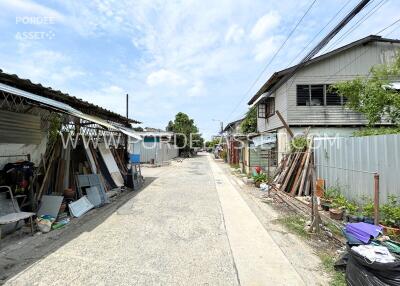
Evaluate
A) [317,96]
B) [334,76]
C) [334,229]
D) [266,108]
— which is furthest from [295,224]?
[266,108]

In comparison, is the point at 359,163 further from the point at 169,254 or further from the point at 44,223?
the point at 44,223

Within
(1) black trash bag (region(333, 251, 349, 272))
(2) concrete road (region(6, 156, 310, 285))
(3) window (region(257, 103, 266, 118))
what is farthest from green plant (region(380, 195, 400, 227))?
(3) window (region(257, 103, 266, 118))

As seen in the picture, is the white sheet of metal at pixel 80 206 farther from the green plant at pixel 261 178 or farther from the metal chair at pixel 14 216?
the green plant at pixel 261 178

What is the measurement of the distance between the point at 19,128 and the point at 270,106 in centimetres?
1502

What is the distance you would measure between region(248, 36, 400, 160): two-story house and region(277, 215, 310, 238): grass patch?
8054 millimetres

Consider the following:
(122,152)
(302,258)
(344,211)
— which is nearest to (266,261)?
(302,258)

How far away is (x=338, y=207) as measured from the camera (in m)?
7.86

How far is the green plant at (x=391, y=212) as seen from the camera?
5930 millimetres

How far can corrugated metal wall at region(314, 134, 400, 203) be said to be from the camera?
6.49 m

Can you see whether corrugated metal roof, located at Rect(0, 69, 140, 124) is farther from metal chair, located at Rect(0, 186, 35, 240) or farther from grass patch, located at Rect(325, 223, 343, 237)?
grass patch, located at Rect(325, 223, 343, 237)

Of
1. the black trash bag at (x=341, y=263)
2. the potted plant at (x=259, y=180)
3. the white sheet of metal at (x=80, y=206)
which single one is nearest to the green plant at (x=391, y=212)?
the black trash bag at (x=341, y=263)

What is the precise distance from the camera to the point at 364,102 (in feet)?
39.6

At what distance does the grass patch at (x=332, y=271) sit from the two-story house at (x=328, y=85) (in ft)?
35.3

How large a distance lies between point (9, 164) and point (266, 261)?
6.02 meters
